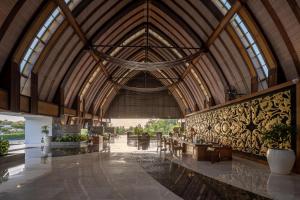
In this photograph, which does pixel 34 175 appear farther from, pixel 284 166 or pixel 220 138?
pixel 220 138

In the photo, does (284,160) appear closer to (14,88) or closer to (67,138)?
(14,88)

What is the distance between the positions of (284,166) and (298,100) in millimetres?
2057

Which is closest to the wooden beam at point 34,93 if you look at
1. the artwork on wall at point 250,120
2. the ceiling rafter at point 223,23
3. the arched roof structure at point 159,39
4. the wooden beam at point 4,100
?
the arched roof structure at point 159,39

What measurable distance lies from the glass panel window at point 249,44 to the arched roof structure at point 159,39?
0.15ft

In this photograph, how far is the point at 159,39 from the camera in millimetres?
24078

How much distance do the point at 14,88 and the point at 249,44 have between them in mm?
10528

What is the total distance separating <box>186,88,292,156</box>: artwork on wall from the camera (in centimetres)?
976

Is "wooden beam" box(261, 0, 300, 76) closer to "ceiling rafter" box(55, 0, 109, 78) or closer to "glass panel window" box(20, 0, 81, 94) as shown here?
"ceiling rafter" box(55, 0, 109, 78)

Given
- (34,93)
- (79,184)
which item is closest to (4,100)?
(34,93)

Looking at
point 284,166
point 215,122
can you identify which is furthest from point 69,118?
point 284,166

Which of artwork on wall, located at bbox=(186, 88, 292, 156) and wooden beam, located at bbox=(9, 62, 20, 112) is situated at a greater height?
wooden beam, located at bbox=(9, 62, 20, 112)

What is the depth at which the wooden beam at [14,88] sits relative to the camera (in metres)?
11.6

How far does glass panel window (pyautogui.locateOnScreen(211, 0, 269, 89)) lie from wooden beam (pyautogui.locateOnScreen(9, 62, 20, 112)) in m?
9.41

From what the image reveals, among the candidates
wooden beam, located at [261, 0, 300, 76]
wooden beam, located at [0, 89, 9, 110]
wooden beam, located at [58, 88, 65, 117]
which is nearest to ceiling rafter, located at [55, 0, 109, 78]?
wooden beam, located at [58, 88, 65, 117]
